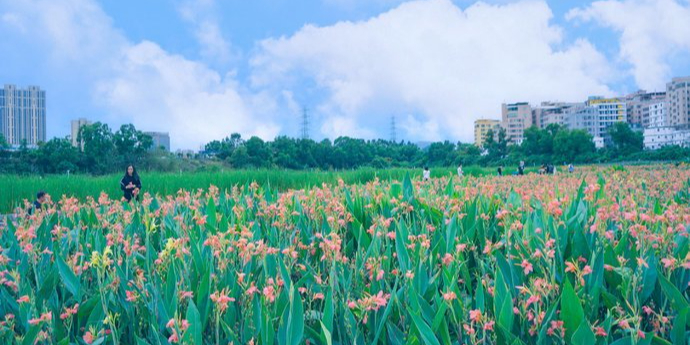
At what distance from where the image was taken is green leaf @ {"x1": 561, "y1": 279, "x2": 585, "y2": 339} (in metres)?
1.33

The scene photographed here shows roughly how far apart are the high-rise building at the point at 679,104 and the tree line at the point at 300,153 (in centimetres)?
3435

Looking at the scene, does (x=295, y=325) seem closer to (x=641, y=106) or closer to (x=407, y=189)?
(x=407, y=189)

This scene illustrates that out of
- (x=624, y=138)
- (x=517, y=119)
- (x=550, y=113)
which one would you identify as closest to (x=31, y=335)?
(x=624, y=138)

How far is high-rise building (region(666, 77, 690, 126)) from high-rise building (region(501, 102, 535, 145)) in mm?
28670

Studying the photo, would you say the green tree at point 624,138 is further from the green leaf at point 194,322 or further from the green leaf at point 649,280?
the green leaf at point 194,322

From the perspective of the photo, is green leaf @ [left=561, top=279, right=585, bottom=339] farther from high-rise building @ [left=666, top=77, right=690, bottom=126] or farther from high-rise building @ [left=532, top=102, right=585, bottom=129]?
high-rise building @ [left=532, top=102, right=585, bottom=129]

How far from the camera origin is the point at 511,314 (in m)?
1.41

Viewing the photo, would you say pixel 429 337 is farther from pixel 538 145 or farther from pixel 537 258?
pixel 538 145

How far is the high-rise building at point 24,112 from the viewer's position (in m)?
113

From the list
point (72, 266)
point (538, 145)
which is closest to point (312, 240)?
point (72, 266)

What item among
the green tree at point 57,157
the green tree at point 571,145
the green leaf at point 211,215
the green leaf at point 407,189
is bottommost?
the green leaf at point 211,215

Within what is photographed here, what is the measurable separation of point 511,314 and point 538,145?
252 ft

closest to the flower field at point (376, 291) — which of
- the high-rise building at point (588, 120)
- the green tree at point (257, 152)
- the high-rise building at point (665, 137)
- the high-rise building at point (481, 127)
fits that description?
the green tree at point (257, 152)

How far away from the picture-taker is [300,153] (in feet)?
219
